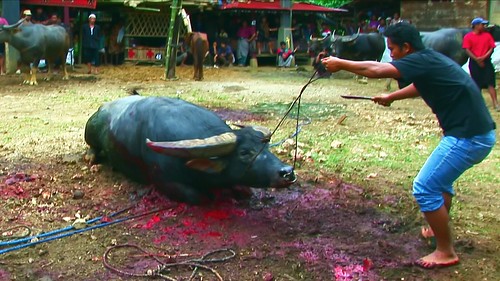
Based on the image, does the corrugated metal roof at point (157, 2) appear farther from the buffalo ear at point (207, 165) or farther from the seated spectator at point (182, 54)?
the buffalo ear at point (207, 165)

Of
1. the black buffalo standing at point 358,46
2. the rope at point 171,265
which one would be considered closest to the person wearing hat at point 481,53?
the black buffalo standing at point 358,46

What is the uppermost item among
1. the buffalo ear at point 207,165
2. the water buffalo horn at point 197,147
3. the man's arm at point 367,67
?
the man's arm at point 367,67

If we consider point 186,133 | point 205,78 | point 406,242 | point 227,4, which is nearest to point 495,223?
point 406,242

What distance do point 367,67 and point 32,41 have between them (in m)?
12.2

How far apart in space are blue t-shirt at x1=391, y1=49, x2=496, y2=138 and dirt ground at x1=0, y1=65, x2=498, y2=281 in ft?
3.21

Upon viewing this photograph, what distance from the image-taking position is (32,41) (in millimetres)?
14484

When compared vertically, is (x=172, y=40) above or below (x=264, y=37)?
above

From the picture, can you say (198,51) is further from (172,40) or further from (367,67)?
(367,67)

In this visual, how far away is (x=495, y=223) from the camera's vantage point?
4992mm

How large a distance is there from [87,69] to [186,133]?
47.3ft

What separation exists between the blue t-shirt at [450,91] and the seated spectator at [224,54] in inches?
731

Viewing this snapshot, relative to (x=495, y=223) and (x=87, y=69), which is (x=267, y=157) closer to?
(x=495, y=223)

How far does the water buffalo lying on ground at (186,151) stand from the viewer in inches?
185

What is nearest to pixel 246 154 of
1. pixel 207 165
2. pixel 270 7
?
pixel 207 165
